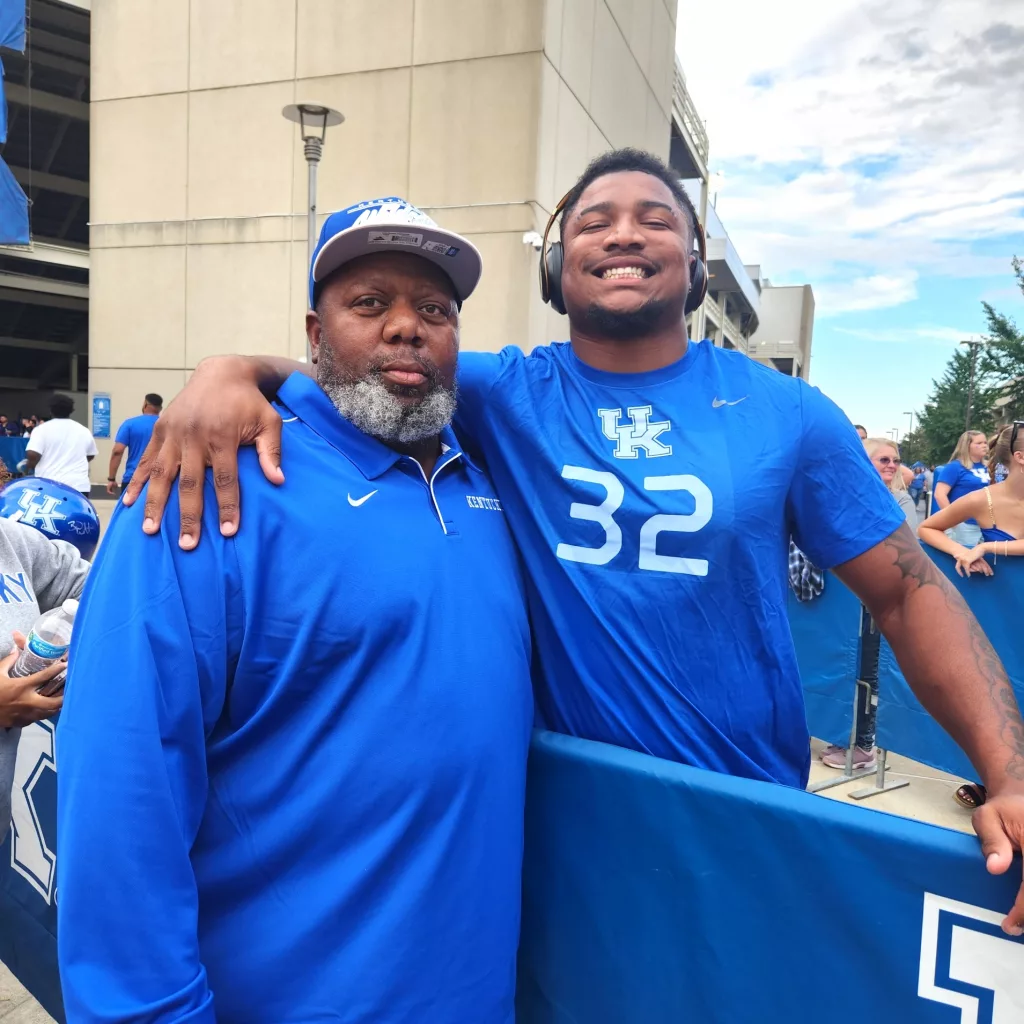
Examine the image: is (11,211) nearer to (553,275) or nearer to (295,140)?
(295,140)

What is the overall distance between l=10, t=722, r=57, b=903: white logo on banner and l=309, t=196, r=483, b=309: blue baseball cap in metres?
1.62

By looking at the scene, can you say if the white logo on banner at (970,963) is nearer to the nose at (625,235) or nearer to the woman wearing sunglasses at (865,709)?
the nose at (625,235)

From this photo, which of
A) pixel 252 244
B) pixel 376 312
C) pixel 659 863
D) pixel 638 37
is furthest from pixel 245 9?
pixel 659 863

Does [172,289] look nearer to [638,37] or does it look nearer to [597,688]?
[638,37]

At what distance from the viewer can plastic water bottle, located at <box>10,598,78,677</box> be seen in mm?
1944

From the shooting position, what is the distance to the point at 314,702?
54.0 inches

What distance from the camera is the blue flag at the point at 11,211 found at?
13.0 metres

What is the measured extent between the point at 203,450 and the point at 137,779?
0.57 metres

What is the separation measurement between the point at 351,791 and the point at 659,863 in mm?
644

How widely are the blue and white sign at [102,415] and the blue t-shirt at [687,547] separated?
49.6ft

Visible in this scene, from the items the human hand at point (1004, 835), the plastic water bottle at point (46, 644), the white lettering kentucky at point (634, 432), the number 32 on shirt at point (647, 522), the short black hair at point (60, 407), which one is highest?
the short black hair at point (60, 407)

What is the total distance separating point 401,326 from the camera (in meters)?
1.66

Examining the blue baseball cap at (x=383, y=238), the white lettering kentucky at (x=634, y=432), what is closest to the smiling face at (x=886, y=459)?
the white lettering kentucky at (x=634, y=432)

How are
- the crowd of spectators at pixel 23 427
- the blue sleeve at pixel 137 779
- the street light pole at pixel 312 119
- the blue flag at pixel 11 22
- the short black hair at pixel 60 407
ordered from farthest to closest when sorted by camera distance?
the crowd of spectators at pixel 23 427 < the blue flag at pixel 11 22 < the street light pole at pixel 312 119 < the short black hair at pixel 60 407 < the blue sleeve at pixel 137 779
